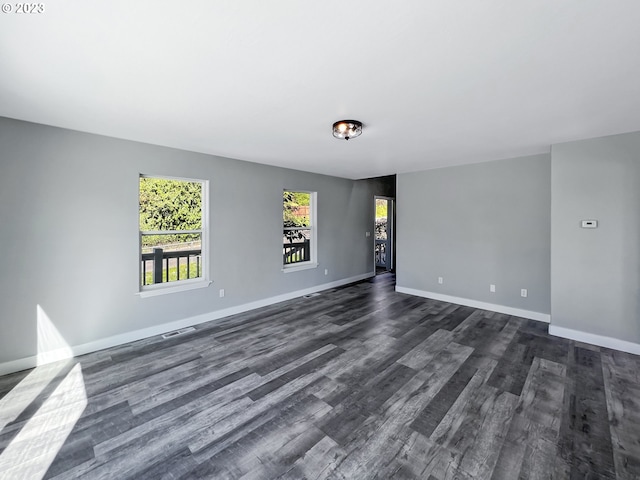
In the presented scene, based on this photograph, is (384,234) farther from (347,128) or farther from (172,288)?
(172,288)

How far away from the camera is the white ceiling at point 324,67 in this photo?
137 cm

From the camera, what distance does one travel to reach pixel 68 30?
1.48 m

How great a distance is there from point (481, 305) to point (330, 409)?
3.65m

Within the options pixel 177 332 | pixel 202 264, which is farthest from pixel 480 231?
pixel 177 332

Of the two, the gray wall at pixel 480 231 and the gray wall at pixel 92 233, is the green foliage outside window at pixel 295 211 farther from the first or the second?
the gray wall at pixel 480 231

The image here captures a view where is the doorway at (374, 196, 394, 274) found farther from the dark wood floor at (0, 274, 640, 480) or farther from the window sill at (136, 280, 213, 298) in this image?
the window sill at (136, 280, 213, 298)

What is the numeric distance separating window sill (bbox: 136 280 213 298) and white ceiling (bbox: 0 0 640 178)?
1.90 metres

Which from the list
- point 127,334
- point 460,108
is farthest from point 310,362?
point 460,108

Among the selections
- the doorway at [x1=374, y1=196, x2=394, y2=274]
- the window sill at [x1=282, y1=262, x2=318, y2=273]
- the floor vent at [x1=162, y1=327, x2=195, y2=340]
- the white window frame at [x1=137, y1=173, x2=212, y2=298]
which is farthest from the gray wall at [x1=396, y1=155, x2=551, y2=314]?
the floor vent at [x1=162, y1=327, x2=195, y2=340]

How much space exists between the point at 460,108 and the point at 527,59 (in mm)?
724

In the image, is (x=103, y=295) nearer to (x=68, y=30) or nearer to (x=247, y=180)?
(x=247, y=180)

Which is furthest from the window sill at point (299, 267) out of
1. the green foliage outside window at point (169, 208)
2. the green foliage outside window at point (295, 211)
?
the green foliage outside window at point (169, 208)

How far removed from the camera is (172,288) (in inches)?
149

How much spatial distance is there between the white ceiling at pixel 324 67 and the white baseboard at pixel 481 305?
8.27ft
